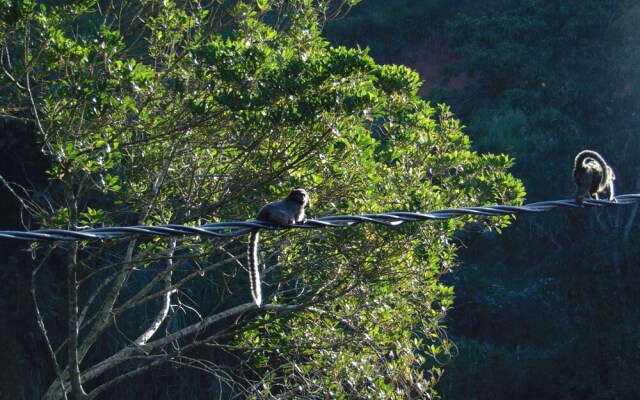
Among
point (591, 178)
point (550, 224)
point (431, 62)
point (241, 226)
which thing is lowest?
point (241, 226)

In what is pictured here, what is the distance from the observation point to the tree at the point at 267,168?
7910mm

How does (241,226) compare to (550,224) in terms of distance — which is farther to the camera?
(550,224)

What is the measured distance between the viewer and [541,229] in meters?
17.8

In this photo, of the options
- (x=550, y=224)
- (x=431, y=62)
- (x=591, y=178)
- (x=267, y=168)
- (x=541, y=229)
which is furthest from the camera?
(x=431, y=62)

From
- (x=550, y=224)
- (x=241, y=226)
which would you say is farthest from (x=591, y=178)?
(x=550, y=224)

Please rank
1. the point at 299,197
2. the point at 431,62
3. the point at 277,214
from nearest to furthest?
the point at 277,214
the point at 299,197
the point at 431,62

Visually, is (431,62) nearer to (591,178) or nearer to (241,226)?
(591,178)

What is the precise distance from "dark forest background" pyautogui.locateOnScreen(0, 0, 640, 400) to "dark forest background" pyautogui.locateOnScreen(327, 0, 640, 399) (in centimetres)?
2

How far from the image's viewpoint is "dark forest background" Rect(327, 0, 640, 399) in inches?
632

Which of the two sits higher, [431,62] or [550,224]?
[431,62]

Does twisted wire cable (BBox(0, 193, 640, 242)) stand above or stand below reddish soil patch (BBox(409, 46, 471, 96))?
below

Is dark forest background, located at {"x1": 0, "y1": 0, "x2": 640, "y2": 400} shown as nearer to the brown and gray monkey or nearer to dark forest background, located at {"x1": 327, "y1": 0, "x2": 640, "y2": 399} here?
dark forest background, located at {"x1": 327, "y1": 0, "x2": 640, "y2": 399}

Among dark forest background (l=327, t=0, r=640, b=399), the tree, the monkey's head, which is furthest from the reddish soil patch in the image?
the monkey's head

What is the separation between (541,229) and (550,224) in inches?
8.8
